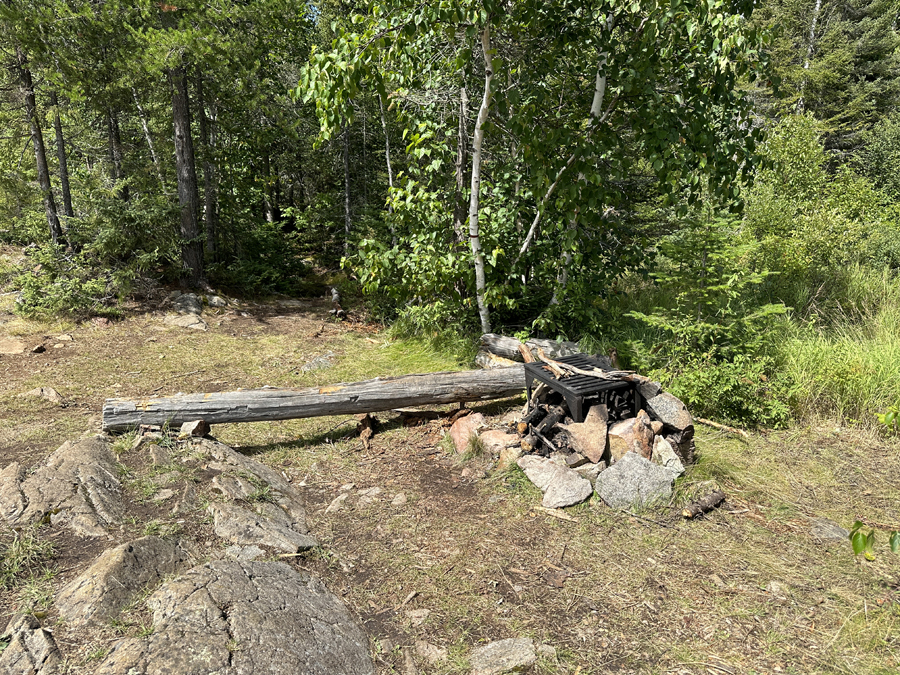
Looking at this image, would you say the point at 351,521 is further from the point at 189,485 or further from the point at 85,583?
the point at 85,583

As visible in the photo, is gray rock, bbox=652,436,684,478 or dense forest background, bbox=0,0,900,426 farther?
dense forest background, bbox=0,0,900,426

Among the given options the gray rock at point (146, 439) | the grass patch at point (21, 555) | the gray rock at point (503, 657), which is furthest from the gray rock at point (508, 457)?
the grass patch at point (21, 555)

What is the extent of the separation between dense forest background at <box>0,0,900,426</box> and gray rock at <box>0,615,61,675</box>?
186 inches

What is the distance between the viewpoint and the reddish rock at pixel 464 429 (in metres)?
5.35

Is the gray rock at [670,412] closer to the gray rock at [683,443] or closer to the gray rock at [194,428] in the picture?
the gray rock at [683,443]

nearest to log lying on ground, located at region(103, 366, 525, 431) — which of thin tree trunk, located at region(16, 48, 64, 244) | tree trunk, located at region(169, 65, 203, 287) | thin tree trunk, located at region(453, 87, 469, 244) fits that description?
thin tree trunk, located at region(453, 87, 469, 244)

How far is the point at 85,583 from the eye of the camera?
2.97 meters

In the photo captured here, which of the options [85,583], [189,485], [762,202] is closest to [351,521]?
[189,485]

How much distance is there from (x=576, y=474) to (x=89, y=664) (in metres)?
3.46

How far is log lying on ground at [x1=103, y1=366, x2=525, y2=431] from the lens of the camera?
5078mm

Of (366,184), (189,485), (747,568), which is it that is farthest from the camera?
(366,184)

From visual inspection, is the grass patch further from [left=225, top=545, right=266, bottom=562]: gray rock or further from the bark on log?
the bark on log

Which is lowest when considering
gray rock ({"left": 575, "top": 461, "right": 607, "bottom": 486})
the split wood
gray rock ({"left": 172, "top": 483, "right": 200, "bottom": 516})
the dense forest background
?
gray rock ({"left": 575, "top": 461, "right": 607, "bottom": 486})

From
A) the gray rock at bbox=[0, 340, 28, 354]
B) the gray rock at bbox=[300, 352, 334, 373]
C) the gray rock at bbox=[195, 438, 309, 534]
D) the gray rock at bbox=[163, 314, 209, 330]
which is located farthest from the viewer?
the gray rock at bbox=[163, 314, 209, 330]
